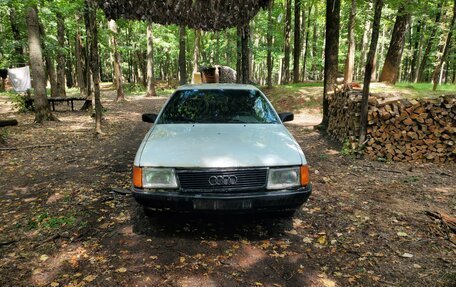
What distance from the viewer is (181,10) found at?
888 centimetres

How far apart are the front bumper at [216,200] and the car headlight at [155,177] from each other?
2.9 inches

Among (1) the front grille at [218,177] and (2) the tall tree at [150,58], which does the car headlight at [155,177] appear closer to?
(1) the front grille at [218,177]

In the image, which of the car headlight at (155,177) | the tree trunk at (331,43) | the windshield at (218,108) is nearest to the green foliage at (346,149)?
the tree trunk at (331,43)

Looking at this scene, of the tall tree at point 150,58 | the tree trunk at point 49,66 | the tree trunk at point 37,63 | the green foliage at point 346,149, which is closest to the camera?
the green foliage at point 346,149

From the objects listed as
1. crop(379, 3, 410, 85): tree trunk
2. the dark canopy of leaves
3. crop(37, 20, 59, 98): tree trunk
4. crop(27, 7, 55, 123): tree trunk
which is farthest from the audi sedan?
crop(37, 20, 59, 98): tree trunk

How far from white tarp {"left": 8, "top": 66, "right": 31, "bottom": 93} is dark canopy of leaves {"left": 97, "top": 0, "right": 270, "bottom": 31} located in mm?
12162

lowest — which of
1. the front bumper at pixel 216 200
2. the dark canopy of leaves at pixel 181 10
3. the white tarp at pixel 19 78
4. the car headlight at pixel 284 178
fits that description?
the front bumper at pixel 216 200

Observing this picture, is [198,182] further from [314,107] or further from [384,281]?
[314,107]

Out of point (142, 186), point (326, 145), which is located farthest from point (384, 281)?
point (326, 145)

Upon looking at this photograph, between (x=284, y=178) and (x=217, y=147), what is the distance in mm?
781

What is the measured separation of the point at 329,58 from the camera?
9070mm

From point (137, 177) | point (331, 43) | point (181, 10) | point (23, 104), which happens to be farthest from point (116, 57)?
point (137, 177)

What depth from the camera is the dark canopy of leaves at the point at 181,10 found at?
8.30 metres

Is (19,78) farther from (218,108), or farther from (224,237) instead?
(224,237)
